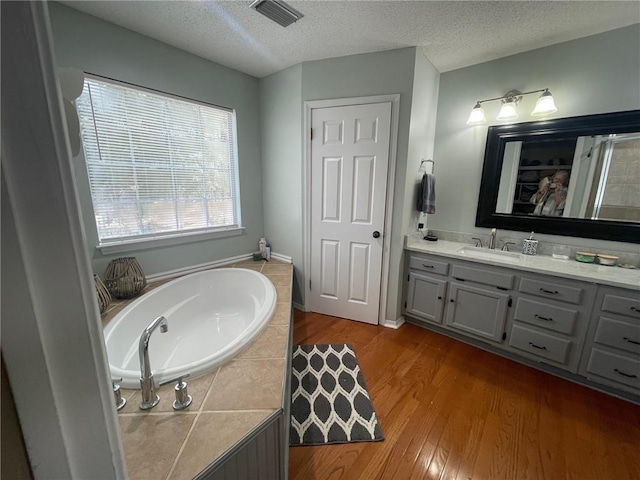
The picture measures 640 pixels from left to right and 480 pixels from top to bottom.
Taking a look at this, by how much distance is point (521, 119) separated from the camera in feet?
7.35

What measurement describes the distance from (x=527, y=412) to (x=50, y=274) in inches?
92.2

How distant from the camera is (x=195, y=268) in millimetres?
2506

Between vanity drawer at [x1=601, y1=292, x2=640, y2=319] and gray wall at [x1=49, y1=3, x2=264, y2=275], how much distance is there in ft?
9.66

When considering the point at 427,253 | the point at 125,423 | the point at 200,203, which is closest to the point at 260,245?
the point at 200,203

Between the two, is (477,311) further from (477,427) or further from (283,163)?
(283,163)

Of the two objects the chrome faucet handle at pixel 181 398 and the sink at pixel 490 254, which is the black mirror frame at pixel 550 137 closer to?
the sink at pixel 490 254

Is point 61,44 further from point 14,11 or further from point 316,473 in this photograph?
point 316,473

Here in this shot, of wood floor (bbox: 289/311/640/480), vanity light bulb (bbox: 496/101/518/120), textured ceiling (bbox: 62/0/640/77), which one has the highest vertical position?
textured ceiling (bbox: 62/0/640/77)

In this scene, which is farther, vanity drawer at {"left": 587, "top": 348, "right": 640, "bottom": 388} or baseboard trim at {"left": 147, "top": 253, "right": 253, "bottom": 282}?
baseboard trim at {"left": 147, "top": 253, "right": 253, "bottom": 282}

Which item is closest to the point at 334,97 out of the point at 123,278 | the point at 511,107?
the point at 511,107

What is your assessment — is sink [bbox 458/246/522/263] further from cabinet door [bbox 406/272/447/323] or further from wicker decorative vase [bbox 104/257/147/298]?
wicker decorative vase [bbox 104/257/147/298]

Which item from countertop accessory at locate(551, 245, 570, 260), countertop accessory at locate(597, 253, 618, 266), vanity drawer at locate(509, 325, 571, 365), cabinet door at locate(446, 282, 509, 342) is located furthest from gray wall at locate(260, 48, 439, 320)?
countertop accessory at locate(597, 253, 618, 266)

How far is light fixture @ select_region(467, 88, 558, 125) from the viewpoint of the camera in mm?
1998

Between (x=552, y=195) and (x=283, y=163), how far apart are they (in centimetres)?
244
